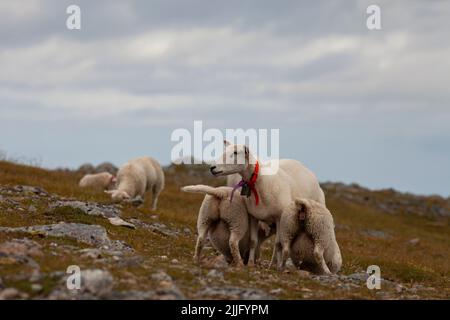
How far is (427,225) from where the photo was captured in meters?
54.3

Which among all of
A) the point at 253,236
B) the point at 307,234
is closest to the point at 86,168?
the point at 253,236

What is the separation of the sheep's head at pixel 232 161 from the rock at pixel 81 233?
3205 millimetres

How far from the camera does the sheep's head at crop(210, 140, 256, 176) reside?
14.5 meters

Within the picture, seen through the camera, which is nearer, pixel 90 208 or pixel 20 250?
pixel 20 250

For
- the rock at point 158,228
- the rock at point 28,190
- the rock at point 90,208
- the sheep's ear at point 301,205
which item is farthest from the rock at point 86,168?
the sheep's ear at point 301,205

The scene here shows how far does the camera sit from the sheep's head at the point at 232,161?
47.5ft

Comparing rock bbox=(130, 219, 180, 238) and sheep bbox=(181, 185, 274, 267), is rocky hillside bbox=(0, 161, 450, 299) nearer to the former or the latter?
rock bbox=(130, 219, 180, 238)

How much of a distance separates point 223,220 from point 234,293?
4.23 meters

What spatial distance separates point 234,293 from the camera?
10.9m

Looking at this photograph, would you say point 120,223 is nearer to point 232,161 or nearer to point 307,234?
point 232,161

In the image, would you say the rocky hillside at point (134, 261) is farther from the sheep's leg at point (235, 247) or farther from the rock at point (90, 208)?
the sheep's leg at point (235, 247)

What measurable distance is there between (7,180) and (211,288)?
19857mm

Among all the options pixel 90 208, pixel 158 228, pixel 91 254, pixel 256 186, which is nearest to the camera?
pixel 91 254
